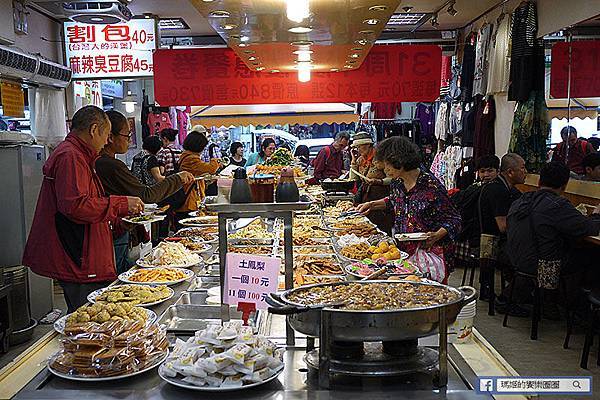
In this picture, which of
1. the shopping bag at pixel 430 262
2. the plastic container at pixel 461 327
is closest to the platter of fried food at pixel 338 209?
the shopping bag at pixel 430 262

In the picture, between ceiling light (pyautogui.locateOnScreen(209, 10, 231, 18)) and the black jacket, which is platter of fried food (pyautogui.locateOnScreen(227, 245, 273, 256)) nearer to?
ceiling light (pyautogui.locateOnScreen(209, 10, 231, 18))

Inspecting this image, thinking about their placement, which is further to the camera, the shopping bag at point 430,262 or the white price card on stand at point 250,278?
the shopping bag at point 430,262

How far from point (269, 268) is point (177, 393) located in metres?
0.55

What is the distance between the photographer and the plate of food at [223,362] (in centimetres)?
193

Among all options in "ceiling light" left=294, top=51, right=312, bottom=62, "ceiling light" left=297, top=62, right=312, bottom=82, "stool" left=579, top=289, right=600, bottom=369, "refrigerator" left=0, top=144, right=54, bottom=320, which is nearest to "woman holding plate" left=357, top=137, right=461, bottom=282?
"stool" left=579, top=289, right=600, bottom=369

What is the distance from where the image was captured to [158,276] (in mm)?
3584

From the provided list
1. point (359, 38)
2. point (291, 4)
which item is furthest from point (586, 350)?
point (291, 4)

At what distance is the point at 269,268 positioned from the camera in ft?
7.47

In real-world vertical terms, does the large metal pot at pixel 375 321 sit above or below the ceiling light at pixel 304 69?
below

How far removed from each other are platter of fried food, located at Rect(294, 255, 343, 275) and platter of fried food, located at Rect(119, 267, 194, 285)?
26.3 inches

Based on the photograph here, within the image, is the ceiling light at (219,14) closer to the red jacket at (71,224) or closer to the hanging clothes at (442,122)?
the red jacket at (71,224)

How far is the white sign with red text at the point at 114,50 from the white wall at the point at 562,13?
196 inches

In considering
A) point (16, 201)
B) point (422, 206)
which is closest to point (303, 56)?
point (422, 206)

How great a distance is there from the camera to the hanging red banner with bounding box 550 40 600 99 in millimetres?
6820
